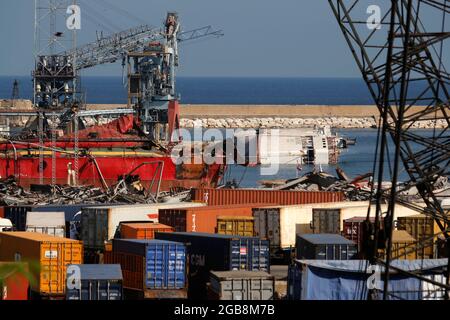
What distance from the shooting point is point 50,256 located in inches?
1766

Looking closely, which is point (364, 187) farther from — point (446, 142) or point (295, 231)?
point (446, 142)

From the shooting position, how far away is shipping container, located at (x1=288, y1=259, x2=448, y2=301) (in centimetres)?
3694

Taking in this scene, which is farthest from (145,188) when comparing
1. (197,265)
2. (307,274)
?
(307,274)

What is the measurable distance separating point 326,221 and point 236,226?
5306 millimetres

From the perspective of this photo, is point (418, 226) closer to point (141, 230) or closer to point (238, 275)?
point (141, 230)

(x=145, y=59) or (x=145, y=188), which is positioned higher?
(x=145, y=59)

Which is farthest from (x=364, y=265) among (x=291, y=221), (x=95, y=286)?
(x=291, y=221)

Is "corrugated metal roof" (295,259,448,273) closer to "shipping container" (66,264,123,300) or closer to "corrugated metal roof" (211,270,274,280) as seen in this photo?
"corrugated metal roof" (211,270,274,280)

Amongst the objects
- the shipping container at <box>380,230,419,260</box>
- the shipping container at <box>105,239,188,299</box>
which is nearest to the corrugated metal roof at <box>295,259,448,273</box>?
the shipping container at <box>105,239,188,299</box>

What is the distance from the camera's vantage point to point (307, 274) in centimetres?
3881

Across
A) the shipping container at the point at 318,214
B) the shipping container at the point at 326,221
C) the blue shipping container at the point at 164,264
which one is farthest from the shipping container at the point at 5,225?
the blue shipping container at the point at 164,264

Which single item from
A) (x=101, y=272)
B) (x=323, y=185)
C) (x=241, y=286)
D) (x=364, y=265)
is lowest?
(x=241, y=286)
